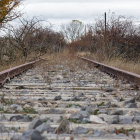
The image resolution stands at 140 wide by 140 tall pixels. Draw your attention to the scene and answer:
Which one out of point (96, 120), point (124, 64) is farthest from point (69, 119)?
point (124, 64)

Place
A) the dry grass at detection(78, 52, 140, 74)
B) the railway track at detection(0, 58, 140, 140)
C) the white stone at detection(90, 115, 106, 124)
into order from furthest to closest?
the dry grass at detection(78, 52, 140, 74), the white stone at detection(90, 115, 106, 124), the railway track at detection(0, 58, 140, 140)

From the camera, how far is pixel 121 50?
12836 millimetres

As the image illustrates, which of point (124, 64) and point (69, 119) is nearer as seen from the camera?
point (69, 119)

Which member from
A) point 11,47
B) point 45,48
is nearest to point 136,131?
point 11,47

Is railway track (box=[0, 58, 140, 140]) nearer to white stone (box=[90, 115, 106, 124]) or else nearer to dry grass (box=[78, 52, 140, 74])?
white stone (box=[90, 115, 106, 124])

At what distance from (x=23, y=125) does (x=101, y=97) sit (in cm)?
173

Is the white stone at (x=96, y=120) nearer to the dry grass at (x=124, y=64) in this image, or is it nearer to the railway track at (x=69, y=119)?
the railway track at (x=69, y=119)

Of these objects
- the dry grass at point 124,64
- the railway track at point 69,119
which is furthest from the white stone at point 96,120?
the dry grass at point 124,64

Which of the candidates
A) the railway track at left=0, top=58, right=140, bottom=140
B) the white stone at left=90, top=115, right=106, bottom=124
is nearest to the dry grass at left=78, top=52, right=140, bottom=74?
the railway track at left=0, top=58, right=140, bottom=140

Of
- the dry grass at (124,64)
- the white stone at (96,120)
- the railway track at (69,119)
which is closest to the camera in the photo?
the railway track at (69,119)

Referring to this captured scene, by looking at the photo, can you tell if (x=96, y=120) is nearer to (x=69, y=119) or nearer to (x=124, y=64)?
(x=69, y=119)

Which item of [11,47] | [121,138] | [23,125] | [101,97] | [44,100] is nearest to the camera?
[121,138]

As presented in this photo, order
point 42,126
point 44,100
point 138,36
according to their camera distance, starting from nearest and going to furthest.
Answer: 1. point 42,126
2. point 44,100
3. point 138,36

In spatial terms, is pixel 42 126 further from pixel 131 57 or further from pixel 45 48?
pixel 45 48
